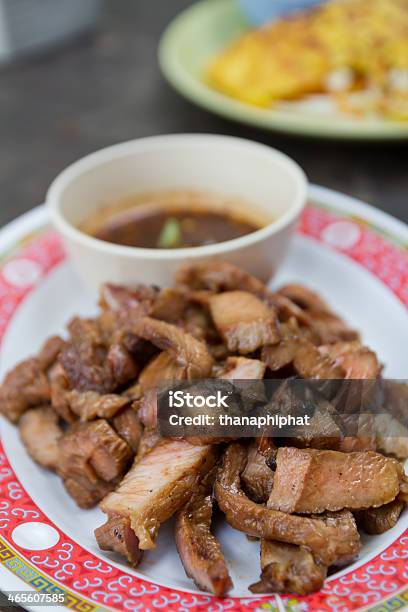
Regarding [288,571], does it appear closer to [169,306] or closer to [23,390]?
[169,306]

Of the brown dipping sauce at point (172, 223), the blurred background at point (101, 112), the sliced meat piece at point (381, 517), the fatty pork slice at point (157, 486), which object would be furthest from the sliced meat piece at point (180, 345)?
the blurred background at point (101, 112)

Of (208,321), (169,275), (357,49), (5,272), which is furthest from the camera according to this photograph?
(357,49)

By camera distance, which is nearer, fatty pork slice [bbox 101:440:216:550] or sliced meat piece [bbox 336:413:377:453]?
fatty pork slice [bbox 101:440:216:550]

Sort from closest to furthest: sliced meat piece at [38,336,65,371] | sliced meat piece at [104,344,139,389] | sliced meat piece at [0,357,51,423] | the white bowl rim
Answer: sliced meat piece at [104,344,139,389] < sliced meat piece at [0,357,51,423] < sliced meat piece at [38,336,65,371] < the white bowl rim

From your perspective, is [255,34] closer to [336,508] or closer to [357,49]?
[357,49]

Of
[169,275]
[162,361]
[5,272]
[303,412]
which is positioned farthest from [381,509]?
[5,272]

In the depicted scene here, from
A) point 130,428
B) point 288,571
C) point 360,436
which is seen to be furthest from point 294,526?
point 130,428

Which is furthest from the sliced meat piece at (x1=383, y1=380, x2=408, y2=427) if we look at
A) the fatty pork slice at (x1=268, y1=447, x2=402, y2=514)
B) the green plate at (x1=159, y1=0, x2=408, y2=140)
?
the green plate at (x1=159, y1=0, x2=408, y2=140)

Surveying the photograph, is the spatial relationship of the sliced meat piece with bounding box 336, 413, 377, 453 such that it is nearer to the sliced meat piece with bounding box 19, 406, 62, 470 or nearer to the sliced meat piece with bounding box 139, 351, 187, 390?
the sliced meat piece with bounding box 139, 351, 187, 390
